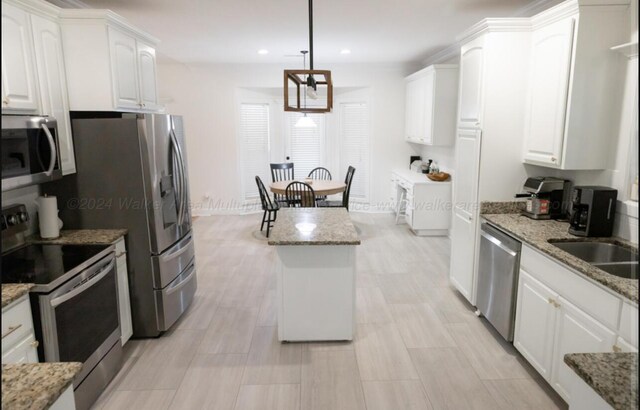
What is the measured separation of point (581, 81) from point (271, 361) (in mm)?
2779

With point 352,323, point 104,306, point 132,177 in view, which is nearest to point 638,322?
point 352,323

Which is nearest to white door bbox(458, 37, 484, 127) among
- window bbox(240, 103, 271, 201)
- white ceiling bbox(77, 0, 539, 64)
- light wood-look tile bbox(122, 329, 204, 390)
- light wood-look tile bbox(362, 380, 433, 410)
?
white ceiling bbox(77, 0, 539, 64)

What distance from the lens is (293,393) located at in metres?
2.54

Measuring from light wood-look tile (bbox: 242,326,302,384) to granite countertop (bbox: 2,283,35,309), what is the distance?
1.36 m

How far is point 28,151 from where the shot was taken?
7.50 ft

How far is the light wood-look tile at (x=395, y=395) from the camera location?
2418mm

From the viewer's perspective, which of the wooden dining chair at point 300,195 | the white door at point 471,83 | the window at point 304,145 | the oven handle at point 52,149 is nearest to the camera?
the oven handle at point 52,149

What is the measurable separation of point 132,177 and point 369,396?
84.7 inches

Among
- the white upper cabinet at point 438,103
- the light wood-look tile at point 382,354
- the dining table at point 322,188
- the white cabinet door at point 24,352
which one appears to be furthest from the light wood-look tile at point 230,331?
the white upper cabinet at point 438,103

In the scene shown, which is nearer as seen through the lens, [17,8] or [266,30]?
[17,8]

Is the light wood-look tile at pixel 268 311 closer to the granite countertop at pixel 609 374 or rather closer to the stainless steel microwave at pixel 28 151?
the stainless steel microwave at pixel 28 151

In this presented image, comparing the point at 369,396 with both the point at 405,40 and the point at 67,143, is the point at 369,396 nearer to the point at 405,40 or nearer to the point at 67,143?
the point at 67,143

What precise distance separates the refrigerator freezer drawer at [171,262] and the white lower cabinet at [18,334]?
102cm

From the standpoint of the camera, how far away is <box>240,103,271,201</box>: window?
278 inches
